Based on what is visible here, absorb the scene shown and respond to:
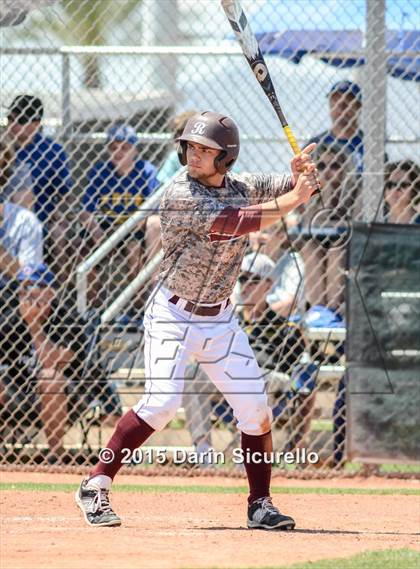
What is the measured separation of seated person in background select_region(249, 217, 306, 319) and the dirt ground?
123cm

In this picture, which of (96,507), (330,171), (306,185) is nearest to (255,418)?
(96,507)

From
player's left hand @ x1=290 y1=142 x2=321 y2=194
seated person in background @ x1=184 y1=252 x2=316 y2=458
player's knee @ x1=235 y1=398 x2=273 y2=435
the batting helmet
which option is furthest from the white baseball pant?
seated person in background @ x1=184 y1=252 x2=316 y2=458

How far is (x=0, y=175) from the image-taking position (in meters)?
8.02

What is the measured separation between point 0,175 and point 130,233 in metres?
1.00

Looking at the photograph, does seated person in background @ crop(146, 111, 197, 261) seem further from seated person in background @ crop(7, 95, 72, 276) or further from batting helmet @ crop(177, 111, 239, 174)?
batting helmet @ crop(177, 111, 239, 174)

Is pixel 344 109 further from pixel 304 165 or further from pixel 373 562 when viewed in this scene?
pixel 373 562

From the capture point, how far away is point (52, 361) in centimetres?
789

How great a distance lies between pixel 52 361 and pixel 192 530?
2705 millimetres

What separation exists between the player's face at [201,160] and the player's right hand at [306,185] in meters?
0.43

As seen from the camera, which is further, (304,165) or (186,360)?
(186,360)

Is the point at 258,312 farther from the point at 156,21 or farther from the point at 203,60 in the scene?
the point at 156,21

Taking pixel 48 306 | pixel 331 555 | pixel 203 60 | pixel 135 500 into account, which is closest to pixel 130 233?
pixel 48 306

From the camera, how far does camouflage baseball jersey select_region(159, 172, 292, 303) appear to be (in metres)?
5.25

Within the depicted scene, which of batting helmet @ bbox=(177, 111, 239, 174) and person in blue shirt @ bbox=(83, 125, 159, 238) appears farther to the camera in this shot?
person in blue shirt @ bbox=(83, 125, 159, 238)
